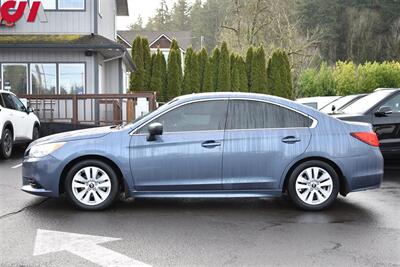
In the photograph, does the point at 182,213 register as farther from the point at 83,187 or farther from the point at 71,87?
the point at 71,87

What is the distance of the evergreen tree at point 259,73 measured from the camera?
2822cm

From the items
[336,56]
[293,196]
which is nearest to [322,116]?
[293,196]

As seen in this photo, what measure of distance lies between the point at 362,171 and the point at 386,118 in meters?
3.77

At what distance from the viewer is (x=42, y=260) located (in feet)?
16.1

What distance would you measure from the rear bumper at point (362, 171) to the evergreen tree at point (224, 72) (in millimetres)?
20810

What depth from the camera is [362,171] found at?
7.02 metres

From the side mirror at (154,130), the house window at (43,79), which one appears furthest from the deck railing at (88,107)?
the side mirror at (154,130)

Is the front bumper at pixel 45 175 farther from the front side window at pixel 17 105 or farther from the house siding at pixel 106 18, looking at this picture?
the house siding at pixel 106 18

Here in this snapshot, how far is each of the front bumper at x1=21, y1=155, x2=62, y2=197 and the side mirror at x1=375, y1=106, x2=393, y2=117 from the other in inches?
253

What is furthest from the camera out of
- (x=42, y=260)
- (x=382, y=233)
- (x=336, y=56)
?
(x=336, y=56)

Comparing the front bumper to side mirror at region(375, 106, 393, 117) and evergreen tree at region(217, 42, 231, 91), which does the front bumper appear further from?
evergreen tree at region(217, 42, 231, 91)

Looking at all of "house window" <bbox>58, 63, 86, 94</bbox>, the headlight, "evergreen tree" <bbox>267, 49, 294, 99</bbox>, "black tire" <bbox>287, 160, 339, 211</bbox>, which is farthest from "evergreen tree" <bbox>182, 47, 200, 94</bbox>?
"black tire" <bbox>287, 160, 339, 211</bbox>

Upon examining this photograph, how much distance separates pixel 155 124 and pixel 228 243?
1.98 meters

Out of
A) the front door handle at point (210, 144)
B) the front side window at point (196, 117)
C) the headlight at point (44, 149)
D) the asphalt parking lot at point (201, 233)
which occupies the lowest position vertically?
the asphalt parking lot at point (201, 233)
